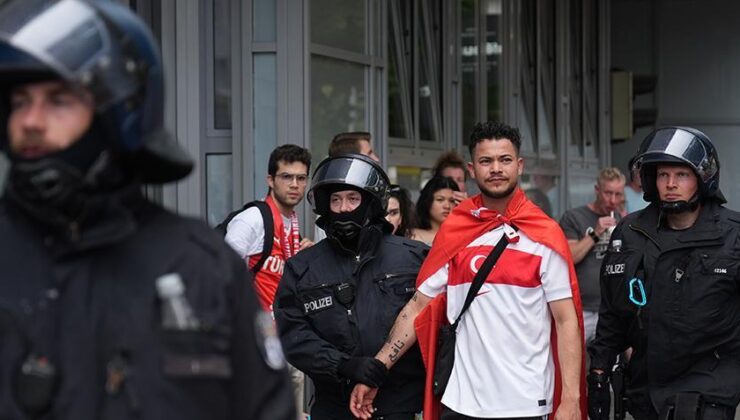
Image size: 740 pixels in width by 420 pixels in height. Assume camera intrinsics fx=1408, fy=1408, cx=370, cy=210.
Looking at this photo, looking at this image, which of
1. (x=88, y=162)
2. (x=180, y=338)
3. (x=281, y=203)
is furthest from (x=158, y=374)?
(x=281, y=203)

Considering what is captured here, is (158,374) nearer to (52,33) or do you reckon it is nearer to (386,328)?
(52,33)

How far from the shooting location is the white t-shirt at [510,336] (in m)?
5.88

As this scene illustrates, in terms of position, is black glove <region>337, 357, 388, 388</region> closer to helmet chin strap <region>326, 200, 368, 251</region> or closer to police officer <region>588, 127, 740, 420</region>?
helmet chin strap <region>326, 200, 368, 251</region>

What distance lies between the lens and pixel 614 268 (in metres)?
6.44

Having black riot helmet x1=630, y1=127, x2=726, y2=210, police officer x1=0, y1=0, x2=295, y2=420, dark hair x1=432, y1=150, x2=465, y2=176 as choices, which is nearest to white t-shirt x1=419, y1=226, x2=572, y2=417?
black riot helmet x1=630, y1=127, x2=726, y2=210

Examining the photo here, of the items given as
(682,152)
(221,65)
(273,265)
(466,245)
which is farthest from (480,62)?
(466,245)

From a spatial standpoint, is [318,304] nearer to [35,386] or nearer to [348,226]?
[348,226]

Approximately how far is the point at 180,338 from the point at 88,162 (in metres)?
0.38

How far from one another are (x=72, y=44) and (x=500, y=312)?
354 centimetres

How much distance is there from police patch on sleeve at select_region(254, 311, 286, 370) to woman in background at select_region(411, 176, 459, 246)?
5.87 meters

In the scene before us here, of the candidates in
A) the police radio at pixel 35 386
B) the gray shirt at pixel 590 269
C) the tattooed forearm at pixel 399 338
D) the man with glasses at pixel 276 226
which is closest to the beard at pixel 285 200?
the man with glasses at pixel 276 226

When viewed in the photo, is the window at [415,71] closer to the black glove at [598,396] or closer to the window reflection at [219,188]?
the window reflection at [219,188]

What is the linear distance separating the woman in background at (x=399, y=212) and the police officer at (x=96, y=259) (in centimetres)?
524

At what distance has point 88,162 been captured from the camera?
264 centimetres
